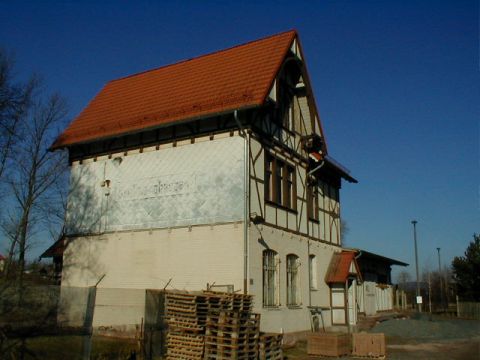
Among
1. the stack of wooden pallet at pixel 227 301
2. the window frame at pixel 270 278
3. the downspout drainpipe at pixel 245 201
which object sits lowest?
the stack of wooden pallet at pixel 227 301

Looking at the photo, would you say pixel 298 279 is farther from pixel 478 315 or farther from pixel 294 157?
pixel 478 315

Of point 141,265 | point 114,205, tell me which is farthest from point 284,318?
point 114,205

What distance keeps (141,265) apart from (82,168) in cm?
570

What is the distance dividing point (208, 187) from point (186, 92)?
14.9 ft

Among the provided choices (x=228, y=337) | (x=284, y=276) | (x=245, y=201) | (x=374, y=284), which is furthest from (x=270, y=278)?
(x=374, y=284)

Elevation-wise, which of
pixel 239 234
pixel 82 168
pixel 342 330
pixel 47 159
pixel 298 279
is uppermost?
pixel 47 159

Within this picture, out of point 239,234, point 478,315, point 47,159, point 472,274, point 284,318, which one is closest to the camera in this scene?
point 239,234

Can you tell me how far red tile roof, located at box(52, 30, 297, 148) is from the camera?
18.4m

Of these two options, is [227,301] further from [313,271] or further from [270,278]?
[313,271]

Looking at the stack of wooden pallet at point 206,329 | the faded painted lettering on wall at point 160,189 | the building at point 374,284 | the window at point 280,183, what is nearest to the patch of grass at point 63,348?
the stack of wooden pallet at point 206,329

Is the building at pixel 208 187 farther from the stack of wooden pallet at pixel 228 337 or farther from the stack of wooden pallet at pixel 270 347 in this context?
the stack of wooden pallet at pixel 228 337

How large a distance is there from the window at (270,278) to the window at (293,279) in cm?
134

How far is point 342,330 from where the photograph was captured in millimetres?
22938

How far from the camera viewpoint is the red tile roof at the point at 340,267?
2319cm
